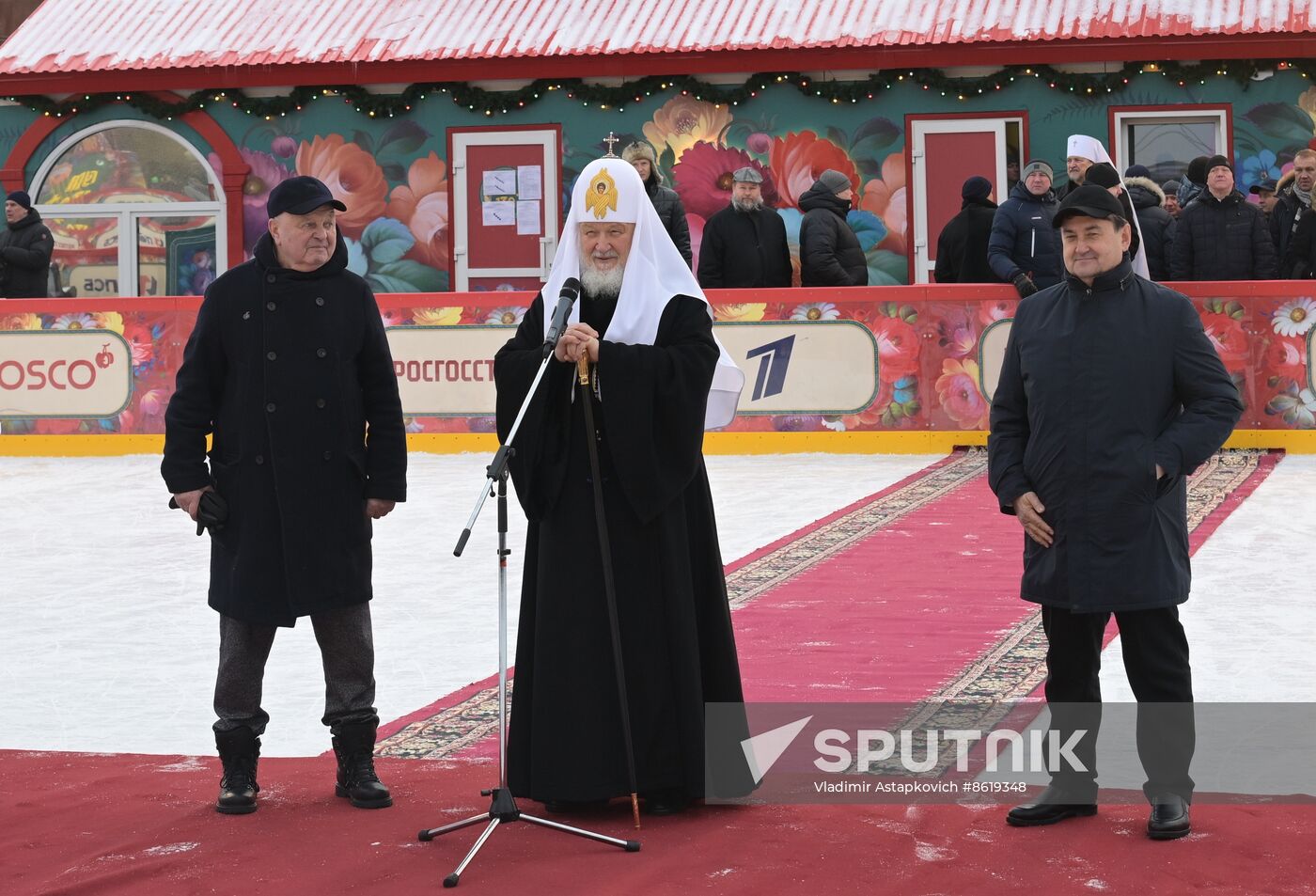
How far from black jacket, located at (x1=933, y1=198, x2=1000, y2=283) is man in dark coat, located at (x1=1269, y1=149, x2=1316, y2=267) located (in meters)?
1.99

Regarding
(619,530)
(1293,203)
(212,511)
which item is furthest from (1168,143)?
(212,511)

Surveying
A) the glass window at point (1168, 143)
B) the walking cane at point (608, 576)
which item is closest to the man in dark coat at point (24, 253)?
the glass window at point (1168, 143)

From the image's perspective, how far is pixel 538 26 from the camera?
61.2 ft

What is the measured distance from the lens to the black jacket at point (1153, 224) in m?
13.5

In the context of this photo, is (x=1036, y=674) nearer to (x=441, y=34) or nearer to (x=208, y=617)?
(x=208, y=617)

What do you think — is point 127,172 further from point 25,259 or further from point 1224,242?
point 1224,242

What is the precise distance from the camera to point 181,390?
5.27 m

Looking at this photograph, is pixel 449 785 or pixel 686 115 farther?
pixel 686 115

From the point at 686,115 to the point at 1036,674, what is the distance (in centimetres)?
1247

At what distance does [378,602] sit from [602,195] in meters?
4.06

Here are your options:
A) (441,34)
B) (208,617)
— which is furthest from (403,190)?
(208,617)

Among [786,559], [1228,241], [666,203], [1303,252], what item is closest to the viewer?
[786,559]

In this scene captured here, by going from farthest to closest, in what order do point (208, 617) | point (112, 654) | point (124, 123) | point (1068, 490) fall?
point (124, 123), point (208, 617), point (112, 654), point (1068, 490)

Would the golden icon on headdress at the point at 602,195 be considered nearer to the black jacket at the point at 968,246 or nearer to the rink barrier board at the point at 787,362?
the rink barrier board at the point at 787,362
